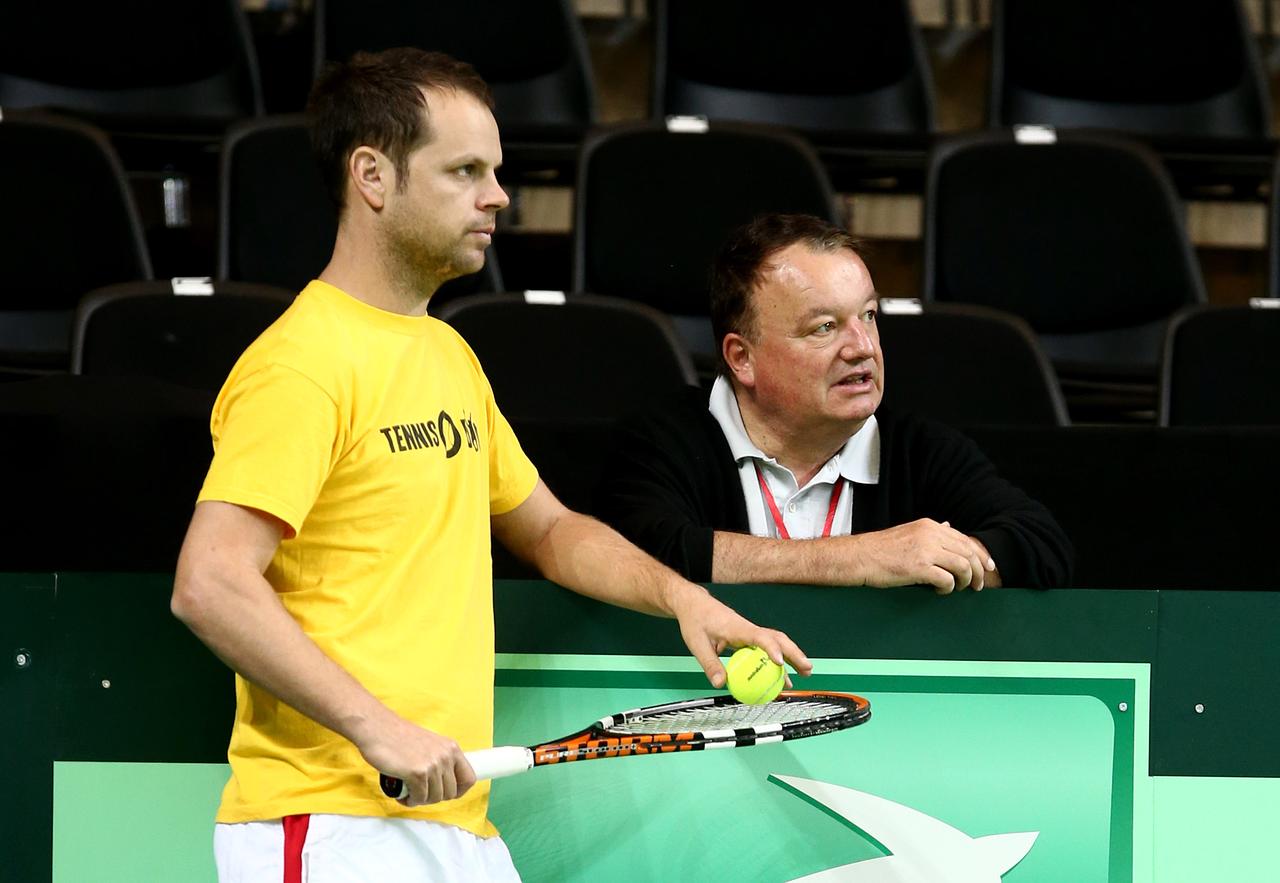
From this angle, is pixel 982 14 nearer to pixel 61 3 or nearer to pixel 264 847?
pixel 61 3

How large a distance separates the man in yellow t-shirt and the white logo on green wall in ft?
1.78

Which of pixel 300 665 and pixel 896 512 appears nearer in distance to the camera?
pixel 300 665

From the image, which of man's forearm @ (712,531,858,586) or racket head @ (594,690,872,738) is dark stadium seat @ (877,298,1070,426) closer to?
man's forearm @ (712,531,858,586)

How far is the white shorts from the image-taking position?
2041 mm

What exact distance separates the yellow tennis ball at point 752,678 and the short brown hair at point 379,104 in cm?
75

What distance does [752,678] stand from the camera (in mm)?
2217

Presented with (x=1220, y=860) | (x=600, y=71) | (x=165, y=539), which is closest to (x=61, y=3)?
(x=600, y=71)

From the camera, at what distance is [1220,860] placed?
8.04ft

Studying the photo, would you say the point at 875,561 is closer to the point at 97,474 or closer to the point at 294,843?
the point at 294,843

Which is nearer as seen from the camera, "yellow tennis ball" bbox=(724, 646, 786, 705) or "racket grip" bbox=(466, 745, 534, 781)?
"racket grip" bbox=(466, 745, 534, 781)

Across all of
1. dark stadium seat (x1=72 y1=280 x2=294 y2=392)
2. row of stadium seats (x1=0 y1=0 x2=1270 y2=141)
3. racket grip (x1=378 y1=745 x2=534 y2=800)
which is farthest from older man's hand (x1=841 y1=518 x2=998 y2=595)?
row of stadium seats (x1=0 y1=0 x2=1270 y2=141)

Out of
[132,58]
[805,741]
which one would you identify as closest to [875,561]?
[805,741]

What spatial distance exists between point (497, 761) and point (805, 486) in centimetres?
101

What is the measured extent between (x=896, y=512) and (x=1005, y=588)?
360mm
